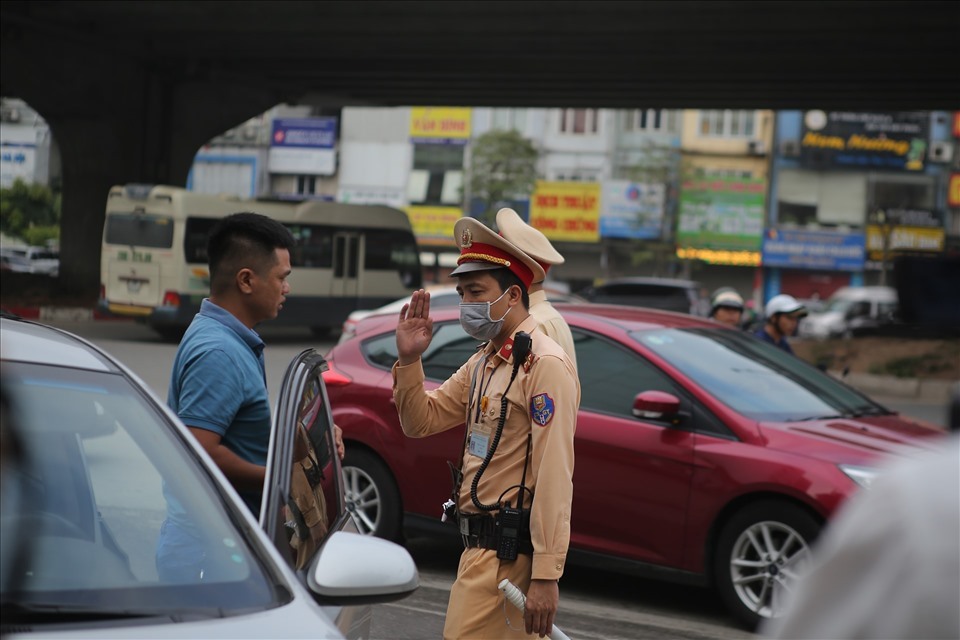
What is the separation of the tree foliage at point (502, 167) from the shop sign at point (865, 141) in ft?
38.8

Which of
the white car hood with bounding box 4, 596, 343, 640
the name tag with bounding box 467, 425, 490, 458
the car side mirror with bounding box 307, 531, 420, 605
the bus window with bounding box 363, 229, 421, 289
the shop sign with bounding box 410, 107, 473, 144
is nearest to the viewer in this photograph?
the white car hood with bounding box 4, 596, 343, 640

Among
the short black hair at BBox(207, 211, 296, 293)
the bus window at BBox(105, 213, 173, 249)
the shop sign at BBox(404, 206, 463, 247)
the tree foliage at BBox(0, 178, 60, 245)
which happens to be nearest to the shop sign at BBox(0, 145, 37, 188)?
the tree foliage at BBox(0, 178, 60, 245)

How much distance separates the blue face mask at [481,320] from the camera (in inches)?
150

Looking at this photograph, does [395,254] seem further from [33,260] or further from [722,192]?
[722,192]

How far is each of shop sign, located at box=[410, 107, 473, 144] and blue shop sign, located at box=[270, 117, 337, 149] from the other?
3.91 m

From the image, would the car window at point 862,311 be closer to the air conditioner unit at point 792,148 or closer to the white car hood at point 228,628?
the white car hood at point 228,628

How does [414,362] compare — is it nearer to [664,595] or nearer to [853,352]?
[664,595]

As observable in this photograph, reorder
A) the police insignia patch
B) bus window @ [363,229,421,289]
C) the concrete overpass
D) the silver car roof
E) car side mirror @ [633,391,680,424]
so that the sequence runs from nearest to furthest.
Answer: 1. the silver car roof
2. the police insignia patch
3. car side mirror @ [633,391,680,424]
4. the concrete overpass
5. bus window @ [363,229,421,289]

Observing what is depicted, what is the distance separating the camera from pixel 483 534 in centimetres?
368

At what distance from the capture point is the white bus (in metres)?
25.7

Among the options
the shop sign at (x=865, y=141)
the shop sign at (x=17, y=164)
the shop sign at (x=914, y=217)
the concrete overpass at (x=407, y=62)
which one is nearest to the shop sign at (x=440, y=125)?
the shop sign at (x=865, y=141)

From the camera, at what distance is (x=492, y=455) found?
12.1 ft

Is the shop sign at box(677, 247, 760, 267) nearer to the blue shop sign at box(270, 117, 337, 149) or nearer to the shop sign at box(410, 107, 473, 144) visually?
the shop sign at box(410, 107, 473, 144)

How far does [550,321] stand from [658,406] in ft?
5.22
